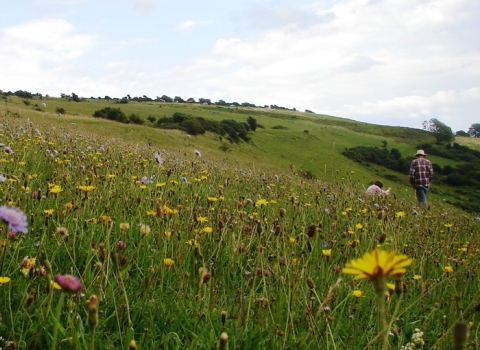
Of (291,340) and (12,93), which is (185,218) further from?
(12,93)

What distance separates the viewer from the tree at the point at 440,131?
304 feet

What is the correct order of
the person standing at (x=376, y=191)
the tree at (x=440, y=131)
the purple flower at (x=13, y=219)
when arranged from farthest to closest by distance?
the tree at (x=440, y=131) → the person standing at (x=376, y=191) → the purple flower at (x=13, y=219)

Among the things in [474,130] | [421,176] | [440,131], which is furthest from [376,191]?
[474,130]

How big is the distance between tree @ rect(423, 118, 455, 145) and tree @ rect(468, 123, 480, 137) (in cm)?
3252

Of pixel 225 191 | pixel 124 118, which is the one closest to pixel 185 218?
pixel 225 191

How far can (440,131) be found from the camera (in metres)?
104

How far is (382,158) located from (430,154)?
63.6 feet

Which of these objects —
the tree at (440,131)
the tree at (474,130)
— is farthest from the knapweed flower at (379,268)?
the tree at (474,130)

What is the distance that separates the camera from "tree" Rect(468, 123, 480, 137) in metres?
134

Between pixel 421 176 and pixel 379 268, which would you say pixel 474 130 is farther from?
pixel 379 268

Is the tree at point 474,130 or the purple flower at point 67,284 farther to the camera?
the tree at point 474,130

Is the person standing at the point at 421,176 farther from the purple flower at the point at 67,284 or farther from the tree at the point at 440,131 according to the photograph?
the tree at the point at 440,131

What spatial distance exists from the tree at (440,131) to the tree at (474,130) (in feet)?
107

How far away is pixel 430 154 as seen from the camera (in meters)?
79.1
